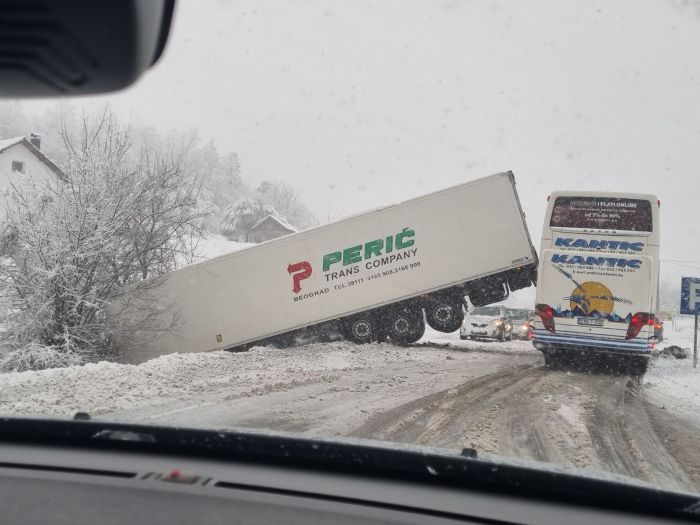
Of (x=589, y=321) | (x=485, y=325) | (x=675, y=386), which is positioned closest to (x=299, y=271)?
(x=589, y=321)

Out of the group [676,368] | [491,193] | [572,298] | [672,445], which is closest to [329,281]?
[491,193]

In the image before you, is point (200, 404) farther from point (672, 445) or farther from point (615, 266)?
point (615, 266)

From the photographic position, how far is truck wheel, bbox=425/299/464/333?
1920 cm

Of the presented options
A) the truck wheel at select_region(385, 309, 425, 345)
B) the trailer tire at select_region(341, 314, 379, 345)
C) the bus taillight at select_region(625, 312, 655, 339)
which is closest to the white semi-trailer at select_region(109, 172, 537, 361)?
the trailer tire at select_region(341, 314, 379, 345)

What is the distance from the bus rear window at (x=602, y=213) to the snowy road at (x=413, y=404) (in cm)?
329

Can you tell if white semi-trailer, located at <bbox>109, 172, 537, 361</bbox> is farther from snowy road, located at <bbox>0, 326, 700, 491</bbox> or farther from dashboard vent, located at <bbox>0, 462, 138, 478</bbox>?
dashboard vent, located at <bbox>0, 462, 138, 478</bbox>

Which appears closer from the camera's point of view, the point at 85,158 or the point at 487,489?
the point at 487,489

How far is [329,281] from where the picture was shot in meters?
18.7

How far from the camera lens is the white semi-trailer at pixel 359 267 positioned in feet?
60.2

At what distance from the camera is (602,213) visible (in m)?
14.0

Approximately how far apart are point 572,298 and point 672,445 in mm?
6986

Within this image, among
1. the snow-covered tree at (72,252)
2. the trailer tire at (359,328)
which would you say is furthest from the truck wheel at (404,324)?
the snow-covered tree at (72,252)

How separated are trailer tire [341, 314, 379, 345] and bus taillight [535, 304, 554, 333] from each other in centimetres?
639

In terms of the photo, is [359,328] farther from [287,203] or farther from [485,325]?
[287,203]
